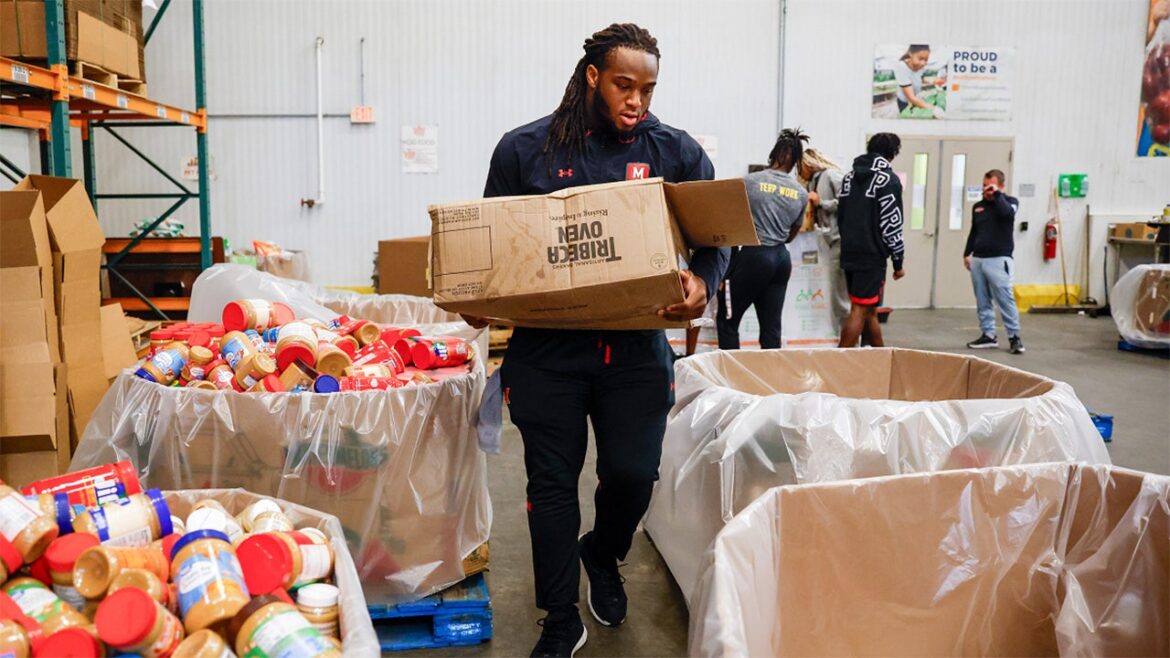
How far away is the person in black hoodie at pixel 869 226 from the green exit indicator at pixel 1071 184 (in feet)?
17.6

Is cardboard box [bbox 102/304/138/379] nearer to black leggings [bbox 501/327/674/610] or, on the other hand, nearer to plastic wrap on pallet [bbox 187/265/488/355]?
plastic wrap on pallet [bbox 187/265/488/355]

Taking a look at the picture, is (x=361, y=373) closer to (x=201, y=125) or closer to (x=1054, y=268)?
(x=201, y=125)

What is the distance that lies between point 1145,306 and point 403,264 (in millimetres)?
5947

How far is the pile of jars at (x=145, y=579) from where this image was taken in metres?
1.25

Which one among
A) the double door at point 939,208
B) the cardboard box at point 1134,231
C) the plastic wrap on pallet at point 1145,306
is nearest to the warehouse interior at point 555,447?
the plastic wrap on pallet at point 1145,306

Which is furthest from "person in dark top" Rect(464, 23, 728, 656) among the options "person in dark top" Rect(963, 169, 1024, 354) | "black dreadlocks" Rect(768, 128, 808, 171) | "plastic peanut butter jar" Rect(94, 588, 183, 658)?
"person in dark top" Rect(963, 169, 1024, 354)

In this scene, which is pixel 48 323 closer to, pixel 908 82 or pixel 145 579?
pixel 145 579

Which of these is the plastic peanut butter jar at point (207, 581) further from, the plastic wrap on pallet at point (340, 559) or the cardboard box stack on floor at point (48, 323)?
the cardboard box stack on floor at point (48, 323)

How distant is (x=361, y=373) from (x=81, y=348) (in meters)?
1.21

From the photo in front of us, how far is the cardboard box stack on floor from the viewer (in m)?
2.67

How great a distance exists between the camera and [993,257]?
23.8 ft

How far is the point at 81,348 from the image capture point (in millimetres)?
3006

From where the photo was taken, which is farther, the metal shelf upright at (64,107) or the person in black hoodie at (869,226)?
the person in black hoodie at (869,226)

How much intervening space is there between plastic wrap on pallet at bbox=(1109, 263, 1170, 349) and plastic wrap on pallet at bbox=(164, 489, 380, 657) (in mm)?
7334
